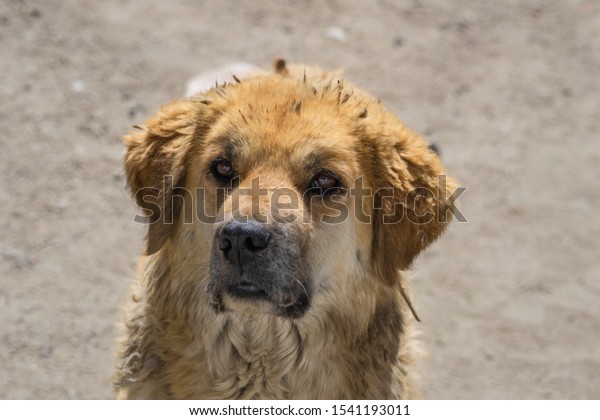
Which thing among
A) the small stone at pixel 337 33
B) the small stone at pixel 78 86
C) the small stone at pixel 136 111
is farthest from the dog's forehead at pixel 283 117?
the small stone at pixel 337 33

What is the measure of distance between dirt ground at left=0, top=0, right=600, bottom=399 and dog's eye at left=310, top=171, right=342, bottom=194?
82.8 inches

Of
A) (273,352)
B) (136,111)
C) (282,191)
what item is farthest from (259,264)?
(136,111)

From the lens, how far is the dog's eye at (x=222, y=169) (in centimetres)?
495

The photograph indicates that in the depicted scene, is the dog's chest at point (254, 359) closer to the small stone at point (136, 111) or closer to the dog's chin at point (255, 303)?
the dog's chin at point (255, 303)

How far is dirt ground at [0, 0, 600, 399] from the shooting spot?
22.4 feet

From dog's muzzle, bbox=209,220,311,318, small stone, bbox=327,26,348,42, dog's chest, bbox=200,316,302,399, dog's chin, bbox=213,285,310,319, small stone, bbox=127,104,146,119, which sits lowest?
dog's chest, bbox=200,316,302,399

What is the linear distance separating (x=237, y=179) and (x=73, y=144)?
10.9ft

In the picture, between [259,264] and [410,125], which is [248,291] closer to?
[259,264]

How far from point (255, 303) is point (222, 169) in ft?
2.55

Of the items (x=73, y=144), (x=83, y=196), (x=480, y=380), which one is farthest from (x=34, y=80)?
(x=480, y=380)

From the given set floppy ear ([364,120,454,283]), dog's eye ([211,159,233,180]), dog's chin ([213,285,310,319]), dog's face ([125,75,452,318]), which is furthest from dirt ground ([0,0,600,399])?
dog's eye ([211,159,233,180])

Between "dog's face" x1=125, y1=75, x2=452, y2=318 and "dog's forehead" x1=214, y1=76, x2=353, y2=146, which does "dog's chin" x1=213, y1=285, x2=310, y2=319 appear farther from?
"dog's forehead" x1=214, y1=76, x2=353, y2=146

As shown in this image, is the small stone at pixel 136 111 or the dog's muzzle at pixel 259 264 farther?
the small stone at pixel 136 111
